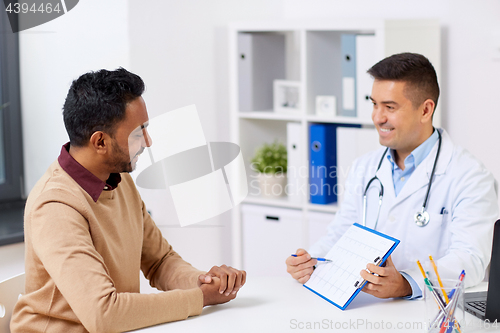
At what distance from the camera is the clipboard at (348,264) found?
1261mm

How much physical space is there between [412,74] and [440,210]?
42 cm

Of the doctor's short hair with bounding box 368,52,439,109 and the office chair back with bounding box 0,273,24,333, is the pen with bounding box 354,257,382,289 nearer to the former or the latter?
the doctor's short hair with bounding box 368,52,439,109

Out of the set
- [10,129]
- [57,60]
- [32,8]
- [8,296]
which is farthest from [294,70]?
[8,296]

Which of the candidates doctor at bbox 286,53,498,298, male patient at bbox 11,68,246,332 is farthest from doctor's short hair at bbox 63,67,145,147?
doctor at bbox 286,53,498,298

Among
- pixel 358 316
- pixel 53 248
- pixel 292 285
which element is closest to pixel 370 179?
pixel 292 285

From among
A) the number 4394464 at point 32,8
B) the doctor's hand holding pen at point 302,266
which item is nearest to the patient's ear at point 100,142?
the doctor's hand holding pen at point 302,266

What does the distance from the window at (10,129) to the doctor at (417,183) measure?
5.09 feet

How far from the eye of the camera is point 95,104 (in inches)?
49.4

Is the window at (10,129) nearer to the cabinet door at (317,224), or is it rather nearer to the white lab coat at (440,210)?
the cabinet door at (317,224)

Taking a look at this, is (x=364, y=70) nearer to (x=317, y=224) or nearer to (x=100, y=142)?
(x=317, y=224)

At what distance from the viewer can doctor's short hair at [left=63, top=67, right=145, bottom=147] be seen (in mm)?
1255

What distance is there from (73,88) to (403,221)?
101 centimetres

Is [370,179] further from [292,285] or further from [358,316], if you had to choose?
[358,316]

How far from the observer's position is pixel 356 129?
240cm
